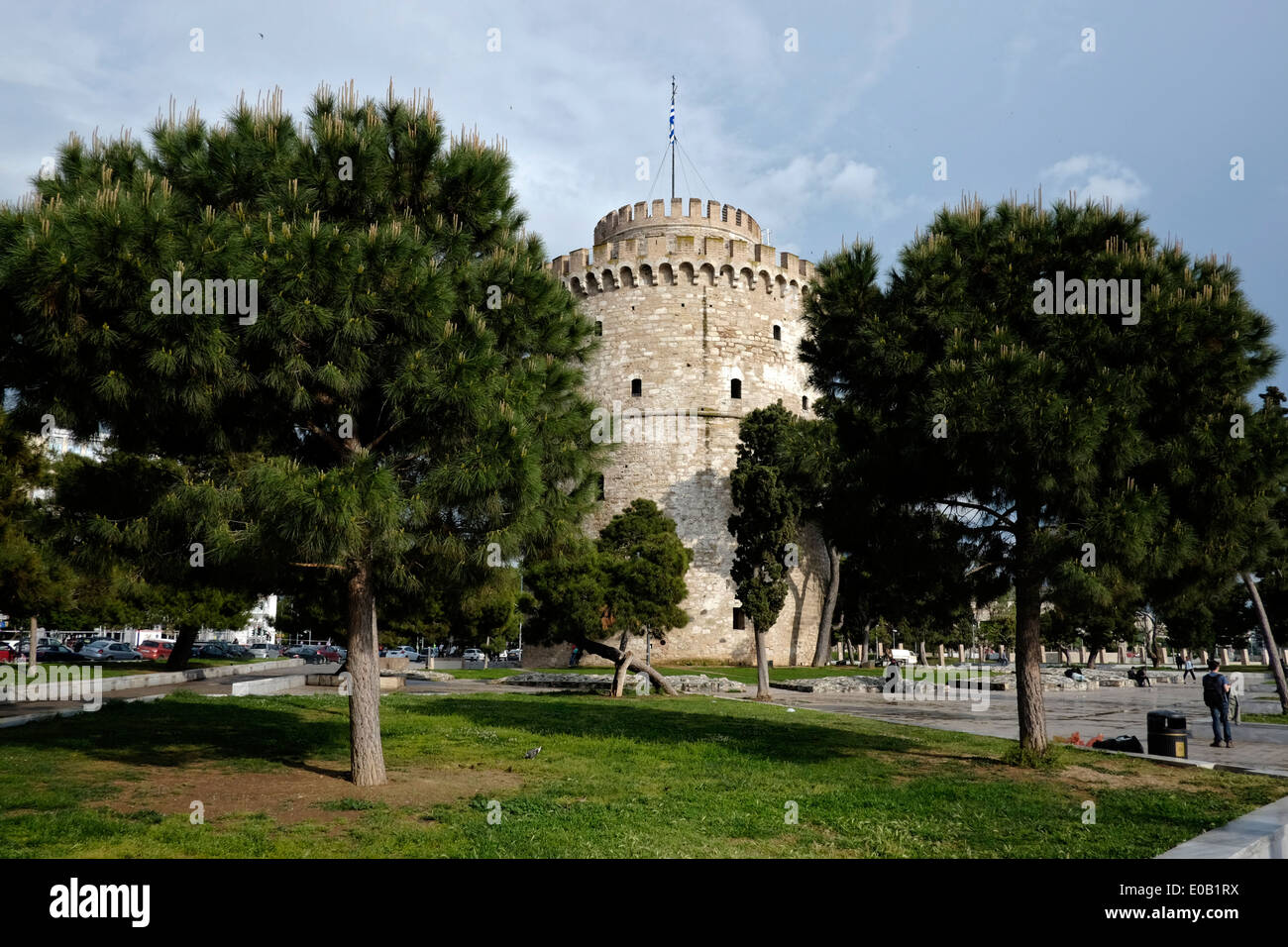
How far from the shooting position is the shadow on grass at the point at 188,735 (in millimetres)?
11625

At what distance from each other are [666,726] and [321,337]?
10.4 meters

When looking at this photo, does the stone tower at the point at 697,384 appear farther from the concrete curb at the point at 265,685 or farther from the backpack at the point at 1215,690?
the backpack at the point at 1215,690

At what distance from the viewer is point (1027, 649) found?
12.3m

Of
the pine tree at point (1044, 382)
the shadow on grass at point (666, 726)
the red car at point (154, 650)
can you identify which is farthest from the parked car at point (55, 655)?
the pine tree at point (1044, 382)

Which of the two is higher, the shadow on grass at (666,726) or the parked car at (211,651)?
the shadow on grass at (666,726)

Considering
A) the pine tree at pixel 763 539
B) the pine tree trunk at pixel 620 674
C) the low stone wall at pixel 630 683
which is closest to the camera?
the pine tree trunk at pixel 620 674

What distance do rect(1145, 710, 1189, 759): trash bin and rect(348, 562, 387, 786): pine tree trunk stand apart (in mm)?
11317

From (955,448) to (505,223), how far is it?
6.14 metres

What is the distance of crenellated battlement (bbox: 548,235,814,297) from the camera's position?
4209 centimetres

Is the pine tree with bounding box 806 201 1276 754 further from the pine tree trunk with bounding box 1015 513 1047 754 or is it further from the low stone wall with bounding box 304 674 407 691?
the low stone wall with bounding box 304 674 407 691

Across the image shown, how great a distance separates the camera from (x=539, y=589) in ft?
85.0

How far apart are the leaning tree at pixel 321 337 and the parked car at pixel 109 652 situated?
1492 inches
